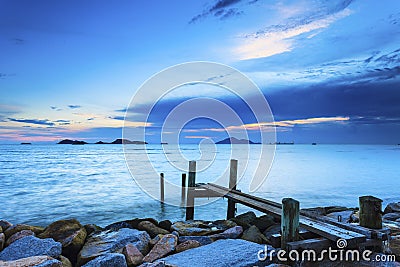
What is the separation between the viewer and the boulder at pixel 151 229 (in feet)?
25.0

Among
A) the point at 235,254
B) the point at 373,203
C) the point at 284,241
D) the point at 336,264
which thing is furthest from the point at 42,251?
the point at 373,203

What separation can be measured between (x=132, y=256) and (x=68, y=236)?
1.86 m

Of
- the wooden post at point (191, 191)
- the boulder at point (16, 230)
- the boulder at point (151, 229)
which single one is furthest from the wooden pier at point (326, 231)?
the wooden post at point (191, 191)

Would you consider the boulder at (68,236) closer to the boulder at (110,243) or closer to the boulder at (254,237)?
the boulder at (110,243)

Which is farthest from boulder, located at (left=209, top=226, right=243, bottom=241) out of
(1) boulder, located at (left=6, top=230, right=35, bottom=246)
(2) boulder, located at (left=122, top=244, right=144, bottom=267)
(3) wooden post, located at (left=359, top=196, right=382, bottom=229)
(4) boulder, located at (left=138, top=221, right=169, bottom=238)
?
(1) boulder, located at (left=6, top=230, right=35, bottom=246)

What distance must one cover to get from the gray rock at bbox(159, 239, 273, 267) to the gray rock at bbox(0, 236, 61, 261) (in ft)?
6.52

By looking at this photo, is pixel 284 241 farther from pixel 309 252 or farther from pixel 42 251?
pixel 42 251

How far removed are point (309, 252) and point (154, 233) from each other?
12.4 ft

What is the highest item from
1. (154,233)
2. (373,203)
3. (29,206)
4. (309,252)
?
(373,203)

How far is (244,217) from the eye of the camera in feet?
29.2

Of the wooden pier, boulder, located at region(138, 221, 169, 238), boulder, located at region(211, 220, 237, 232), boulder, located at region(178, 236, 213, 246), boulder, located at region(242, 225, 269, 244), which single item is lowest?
boulder, located at region(138, 221, 169, 238)

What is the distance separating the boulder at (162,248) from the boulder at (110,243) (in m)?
0.44

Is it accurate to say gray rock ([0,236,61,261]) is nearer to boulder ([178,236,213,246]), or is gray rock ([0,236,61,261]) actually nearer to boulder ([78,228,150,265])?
boulder ([78,228,150,265])

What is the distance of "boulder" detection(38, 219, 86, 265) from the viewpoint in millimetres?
6391
